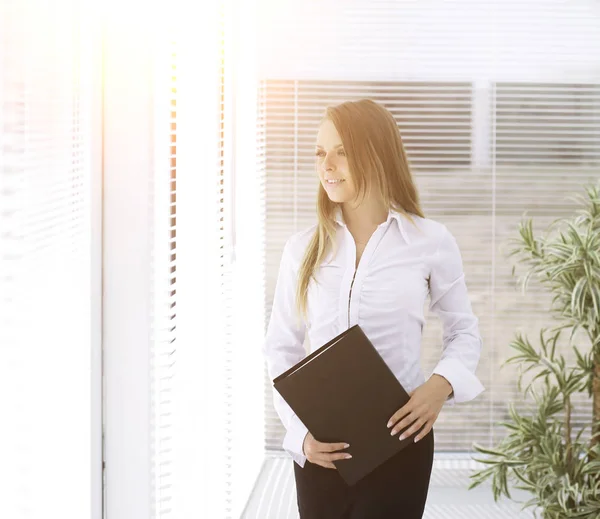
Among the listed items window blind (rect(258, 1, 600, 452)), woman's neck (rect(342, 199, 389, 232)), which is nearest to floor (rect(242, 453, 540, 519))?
window blind (rect(258, 1, 600, 452))

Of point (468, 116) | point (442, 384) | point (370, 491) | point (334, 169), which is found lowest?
point (370, 491)

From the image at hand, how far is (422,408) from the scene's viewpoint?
64.5 inches

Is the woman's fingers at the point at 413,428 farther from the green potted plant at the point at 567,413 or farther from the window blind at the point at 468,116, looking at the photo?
the window blind at the point at 468,116

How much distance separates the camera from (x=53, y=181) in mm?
1295

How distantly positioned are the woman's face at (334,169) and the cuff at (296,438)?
52cm

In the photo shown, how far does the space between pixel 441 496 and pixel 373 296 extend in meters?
2.04

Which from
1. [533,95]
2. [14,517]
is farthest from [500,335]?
[14,517]

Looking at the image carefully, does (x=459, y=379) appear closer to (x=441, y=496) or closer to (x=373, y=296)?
(x=373, y=296)

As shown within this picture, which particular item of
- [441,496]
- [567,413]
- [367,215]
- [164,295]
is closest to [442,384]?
[367,215]

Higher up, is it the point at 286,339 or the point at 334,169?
the point at 334,169

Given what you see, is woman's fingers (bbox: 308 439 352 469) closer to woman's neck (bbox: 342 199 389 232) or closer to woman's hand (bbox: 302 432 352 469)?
woman's hand (bbox: 302 432 352 469)

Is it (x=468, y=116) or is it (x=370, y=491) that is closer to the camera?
(x=370, y=491)

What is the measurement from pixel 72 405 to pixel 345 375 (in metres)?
0.53

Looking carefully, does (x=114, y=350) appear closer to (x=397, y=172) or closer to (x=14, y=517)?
(x=14, y=517)
